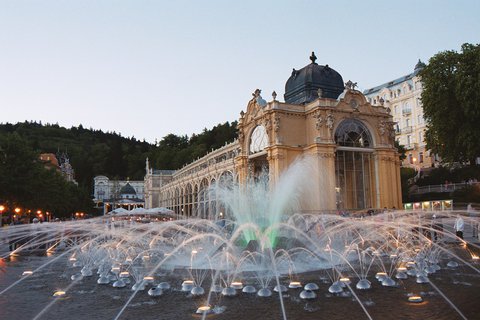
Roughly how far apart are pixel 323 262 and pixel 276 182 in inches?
1064

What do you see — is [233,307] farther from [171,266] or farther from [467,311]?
[171,266]

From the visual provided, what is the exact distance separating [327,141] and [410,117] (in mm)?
46022

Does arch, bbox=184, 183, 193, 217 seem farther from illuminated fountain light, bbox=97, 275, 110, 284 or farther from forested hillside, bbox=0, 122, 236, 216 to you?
illuminated fountain light, bbox=97, 275, 110, 284

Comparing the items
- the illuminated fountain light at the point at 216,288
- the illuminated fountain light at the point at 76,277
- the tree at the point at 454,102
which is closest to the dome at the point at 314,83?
the tree at the point at 454,102

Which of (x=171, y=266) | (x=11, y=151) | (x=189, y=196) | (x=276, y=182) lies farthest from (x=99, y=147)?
(x=171, y=266)

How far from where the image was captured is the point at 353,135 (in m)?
48.2

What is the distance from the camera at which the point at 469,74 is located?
43.8 meters

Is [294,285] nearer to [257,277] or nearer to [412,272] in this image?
[257,277]

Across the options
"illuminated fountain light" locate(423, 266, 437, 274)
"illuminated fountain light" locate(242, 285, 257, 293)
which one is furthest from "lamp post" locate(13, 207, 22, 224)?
"illuminated fountain light" locate(423, 266, 437, 274)

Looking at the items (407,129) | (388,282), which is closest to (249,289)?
(388,282)

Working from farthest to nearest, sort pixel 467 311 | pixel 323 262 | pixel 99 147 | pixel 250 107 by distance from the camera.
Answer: pixel 99 147
pixel 250 107
pixel 323 262
pixel 467 311

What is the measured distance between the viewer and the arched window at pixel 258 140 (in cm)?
4841

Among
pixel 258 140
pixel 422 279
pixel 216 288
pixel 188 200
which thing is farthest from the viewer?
pixel 188 200

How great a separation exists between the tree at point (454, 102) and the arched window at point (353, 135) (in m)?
6.20
